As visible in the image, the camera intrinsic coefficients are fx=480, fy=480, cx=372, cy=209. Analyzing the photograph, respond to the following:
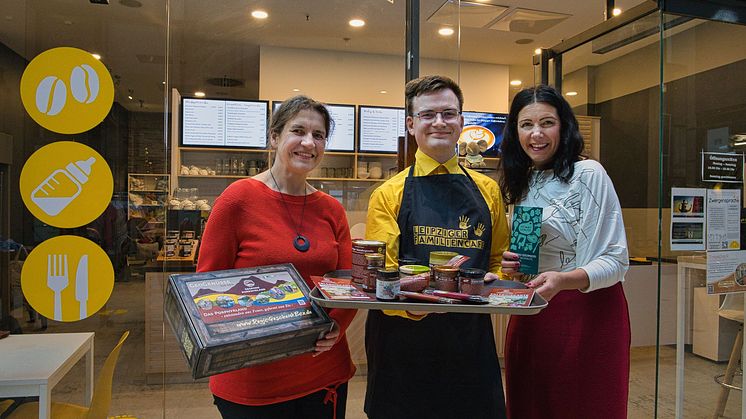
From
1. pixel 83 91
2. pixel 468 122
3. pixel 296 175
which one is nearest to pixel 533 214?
pixel 296 175

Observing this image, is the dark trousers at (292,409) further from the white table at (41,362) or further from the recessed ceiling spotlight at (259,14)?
the recessed ceiling spotlight at (259,14)

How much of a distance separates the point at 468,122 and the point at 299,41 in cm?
272

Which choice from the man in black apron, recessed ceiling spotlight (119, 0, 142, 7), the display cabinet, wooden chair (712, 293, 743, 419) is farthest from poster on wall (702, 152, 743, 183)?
recessed ceiling spotlight (119, 0, 142, 7)

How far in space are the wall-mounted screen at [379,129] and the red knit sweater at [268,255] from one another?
2.20 m

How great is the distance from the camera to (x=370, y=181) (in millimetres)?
3562

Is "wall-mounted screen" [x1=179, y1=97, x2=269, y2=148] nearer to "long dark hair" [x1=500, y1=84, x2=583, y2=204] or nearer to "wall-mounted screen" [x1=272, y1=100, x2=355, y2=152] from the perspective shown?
"wall-mounted screen" [x1=272, y1=100, x2=355, y2=152]

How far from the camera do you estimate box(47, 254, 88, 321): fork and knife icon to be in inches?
80.8

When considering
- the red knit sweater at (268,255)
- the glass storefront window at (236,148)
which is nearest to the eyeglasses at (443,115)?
the red knit sweater at (268,255)

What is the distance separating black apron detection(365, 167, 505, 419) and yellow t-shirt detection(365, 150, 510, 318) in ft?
0.15

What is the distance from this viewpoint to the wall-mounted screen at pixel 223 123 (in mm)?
3102

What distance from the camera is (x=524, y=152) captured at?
179 centimetres

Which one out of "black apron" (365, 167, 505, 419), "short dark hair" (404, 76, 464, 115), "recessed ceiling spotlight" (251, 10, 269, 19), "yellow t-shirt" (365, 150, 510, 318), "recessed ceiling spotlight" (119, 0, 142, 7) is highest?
"recessed ceiling spotlight" (251, 10, 269, 19)

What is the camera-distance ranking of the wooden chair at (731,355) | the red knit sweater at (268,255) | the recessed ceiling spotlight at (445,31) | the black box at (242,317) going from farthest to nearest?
Result: the recessed ceiling spotlight at (445,31)
the wooden chair at (731,355)
the red knit sweater at (268,255)
the black box at (242,317)

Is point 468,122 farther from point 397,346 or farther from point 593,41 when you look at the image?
point 397,346
